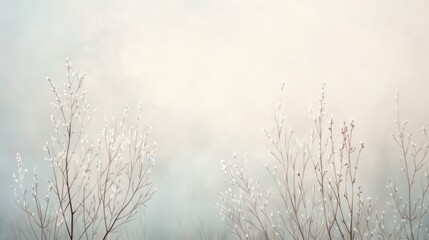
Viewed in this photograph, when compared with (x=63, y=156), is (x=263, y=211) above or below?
below

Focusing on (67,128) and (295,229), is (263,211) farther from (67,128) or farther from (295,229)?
(67,128)

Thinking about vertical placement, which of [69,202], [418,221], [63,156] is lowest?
[418,221]

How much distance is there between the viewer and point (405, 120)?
4.06m

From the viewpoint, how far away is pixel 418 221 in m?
3.82

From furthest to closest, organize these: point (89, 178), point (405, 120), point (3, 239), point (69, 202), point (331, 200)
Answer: point (3, 239), point (405, 120), point (89, 178), point (69, 202), point (331, 200)

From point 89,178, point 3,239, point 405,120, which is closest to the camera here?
point 89,178

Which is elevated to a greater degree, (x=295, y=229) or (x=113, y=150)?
(x=113, y=150)

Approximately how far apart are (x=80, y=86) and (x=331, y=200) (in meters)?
1.95

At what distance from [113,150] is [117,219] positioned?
0.52 m

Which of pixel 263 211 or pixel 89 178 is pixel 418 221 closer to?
pixel 263 211

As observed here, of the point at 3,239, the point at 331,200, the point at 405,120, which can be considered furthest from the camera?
the point at 3,239

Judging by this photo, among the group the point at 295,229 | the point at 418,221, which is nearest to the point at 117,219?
→ the point at 295,229

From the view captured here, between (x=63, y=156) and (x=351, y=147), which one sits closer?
(x=351, y=147)

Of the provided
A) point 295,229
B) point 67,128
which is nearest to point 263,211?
point 295,229
